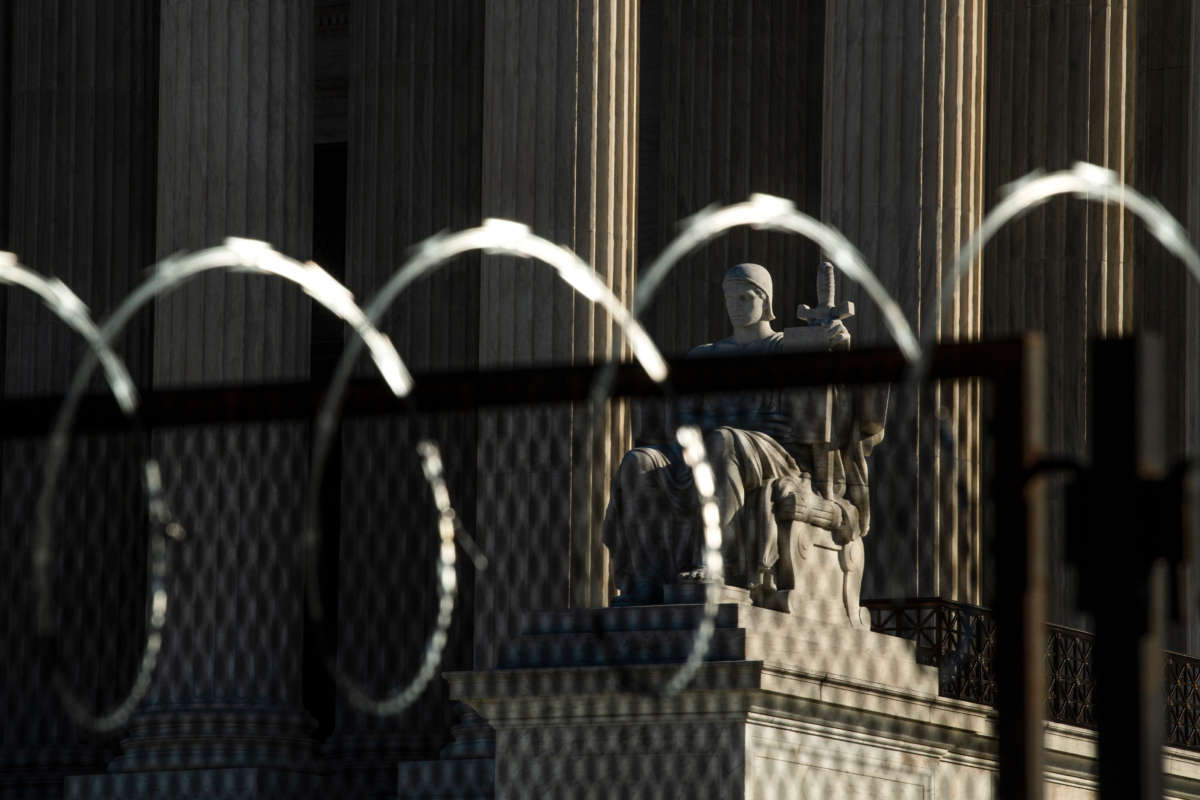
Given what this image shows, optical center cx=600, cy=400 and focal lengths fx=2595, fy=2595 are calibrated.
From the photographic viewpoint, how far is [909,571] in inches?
1270

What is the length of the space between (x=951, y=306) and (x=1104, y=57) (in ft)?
23.9

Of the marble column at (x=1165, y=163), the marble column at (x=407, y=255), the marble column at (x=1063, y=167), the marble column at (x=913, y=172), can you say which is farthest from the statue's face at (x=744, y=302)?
the marble column at (x=1165, y=163)

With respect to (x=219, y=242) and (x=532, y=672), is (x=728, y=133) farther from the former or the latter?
(x=532, y=672)

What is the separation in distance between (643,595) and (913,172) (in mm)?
10242

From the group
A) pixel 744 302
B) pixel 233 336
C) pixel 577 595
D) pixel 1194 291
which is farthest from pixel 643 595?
pixel 1194 291

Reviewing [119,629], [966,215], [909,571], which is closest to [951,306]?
[966,215]

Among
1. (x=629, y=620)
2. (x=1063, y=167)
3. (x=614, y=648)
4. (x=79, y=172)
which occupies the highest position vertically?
(x=79, y=172)

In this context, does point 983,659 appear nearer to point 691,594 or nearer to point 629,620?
point 691,594

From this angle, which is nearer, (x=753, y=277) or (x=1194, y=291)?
(x=753, y=277)

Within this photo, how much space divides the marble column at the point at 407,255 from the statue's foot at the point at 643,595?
11.7m

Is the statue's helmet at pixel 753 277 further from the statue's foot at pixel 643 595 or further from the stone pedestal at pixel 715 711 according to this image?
the stone pedestal at pixel 715 711

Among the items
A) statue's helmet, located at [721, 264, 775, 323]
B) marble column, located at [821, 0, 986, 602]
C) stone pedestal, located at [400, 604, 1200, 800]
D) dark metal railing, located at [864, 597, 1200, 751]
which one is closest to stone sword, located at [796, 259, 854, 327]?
statue's helmet, located at [721, 264, 775, 323]

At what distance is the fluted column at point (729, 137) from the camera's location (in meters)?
43.2

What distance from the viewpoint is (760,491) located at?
26.2 meters
